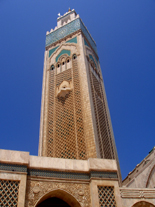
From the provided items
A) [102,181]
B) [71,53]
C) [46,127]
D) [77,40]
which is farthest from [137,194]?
[77,40]

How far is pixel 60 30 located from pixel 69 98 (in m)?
4.51

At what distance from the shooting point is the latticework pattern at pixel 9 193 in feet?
12.6

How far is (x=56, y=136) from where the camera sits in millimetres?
7293

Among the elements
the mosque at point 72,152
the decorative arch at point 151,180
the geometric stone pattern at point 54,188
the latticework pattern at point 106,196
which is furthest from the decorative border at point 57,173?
the decorative arch at point 151,180

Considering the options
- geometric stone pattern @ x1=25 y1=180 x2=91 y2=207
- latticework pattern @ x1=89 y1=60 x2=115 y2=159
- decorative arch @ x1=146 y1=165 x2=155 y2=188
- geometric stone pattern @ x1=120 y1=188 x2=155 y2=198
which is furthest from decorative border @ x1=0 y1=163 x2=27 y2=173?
decorative arch @ x1=146 y1=165 x2=155 y2=188

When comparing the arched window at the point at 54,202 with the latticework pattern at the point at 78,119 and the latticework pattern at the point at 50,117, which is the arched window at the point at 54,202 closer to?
the latticework pattern at the point at 78,119

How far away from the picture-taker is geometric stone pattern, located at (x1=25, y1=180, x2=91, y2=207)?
4075 millimetres

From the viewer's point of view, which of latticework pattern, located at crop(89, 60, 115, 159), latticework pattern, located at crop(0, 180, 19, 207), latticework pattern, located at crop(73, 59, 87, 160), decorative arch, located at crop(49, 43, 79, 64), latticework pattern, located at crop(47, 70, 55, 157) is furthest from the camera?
decorative arch, located at crop(49, 43, 79, 64)

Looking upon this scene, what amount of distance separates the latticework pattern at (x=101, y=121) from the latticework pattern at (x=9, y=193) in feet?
10.3

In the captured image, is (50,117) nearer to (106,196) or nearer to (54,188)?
(54,188)

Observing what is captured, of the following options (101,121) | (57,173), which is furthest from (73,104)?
(57,173)

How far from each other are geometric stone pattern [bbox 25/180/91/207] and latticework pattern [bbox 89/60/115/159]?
2.29 metres

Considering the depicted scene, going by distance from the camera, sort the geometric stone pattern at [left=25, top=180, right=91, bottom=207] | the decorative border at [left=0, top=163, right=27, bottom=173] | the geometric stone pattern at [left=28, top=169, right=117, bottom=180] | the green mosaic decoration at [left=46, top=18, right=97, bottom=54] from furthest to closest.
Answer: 1. the green mosaic decoration at [left=46, top=18, right=97, bottom=54]
2. the geometric stone pattern at [left=28, top=169, right=117, bottom=180]
3. the decorative border at [left=0, top=163, right=27, bottom=173]
4. the geometric stone pattern at [left=25, top=180, right=91, bottom=207]

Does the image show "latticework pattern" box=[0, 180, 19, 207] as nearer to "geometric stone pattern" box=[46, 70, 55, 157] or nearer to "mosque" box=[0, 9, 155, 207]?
"mosque" box=[0, 9, 155, 207]
